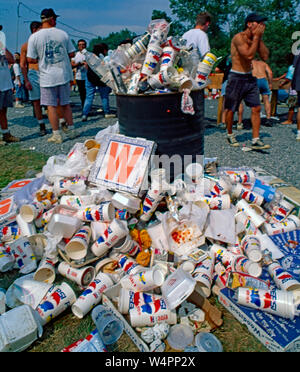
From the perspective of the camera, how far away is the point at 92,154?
2.96m

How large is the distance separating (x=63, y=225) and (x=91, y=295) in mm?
603

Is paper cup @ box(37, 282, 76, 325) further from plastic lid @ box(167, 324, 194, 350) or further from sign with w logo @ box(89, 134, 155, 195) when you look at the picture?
sign with w logo @ box(89, 134, 155, 195)

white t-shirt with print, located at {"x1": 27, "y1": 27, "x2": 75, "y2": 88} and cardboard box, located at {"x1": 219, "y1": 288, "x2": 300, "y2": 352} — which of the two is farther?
white t-shirt with print, located at {"x1": 27, "y1": 27, "x2": 75, "y2": 88}

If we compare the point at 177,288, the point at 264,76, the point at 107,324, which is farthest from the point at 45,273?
the point at 264,76

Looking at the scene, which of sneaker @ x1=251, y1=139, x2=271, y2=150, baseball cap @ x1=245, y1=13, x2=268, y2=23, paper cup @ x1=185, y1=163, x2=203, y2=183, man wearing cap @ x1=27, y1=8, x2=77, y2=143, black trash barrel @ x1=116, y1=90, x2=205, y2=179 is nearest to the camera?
black trash barrel @ x1=116, y1=90, x2=205, y2=179

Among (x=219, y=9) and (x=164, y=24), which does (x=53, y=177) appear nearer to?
(x=164, y=24)

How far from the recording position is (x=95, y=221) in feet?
7.63

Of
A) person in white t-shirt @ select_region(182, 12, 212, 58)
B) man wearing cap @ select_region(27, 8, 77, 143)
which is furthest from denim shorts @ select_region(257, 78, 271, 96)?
man wearing cap @ select_region(27, 8, 77, 143)

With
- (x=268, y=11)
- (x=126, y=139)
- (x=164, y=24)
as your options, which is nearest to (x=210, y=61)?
(x=164, y=24)

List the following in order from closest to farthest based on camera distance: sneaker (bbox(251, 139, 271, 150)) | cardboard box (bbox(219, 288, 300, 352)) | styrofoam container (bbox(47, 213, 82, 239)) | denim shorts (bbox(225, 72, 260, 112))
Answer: cardboard box (bbox(219, 288, 300, 352))
styrofoam container (bbox(47, 213, 82, 239))
denim shorts (bbox(225, 72, 260, 112))
sneaker (bbox(251, 139, 271, 150))

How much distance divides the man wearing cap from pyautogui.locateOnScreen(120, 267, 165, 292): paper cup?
3.88 meters

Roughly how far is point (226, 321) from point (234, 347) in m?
0.18

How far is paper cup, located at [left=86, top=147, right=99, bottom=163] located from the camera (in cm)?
295

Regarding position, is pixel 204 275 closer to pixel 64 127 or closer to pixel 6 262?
pixel 6 262
